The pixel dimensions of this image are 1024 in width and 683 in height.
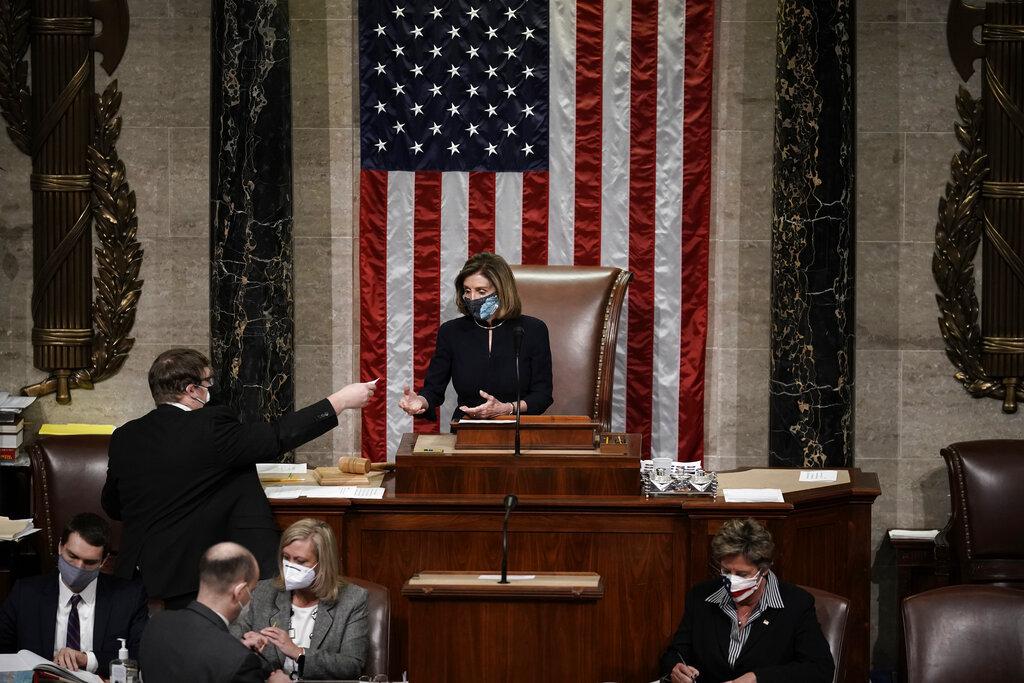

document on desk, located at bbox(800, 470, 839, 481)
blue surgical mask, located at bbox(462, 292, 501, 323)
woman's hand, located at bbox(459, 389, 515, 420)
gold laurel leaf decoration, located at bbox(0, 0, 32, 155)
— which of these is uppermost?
gold laurel leaf decoration, located at bbox(0, 0, 32, 155)

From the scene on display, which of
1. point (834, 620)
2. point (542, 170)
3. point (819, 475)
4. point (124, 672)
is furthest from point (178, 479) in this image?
point (542, 170)

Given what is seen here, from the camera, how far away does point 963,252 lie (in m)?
7.96

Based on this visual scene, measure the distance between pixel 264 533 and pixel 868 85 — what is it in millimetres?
4570

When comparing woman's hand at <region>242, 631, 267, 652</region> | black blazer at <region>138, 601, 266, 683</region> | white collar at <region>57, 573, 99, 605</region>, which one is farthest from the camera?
white collar at <region>57, 573, 99, 605</region>

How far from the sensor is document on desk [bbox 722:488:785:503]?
5.62m

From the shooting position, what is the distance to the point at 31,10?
25.9 feet

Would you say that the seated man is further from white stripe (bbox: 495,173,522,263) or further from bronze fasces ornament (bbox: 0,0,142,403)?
white stripe (bbox: 495,173,522,263)

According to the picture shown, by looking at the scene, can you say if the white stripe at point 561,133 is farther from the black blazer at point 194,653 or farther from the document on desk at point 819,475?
the black blazer at point 194,653

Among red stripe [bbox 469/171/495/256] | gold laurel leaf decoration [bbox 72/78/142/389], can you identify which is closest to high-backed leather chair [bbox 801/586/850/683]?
red stripe [bbox 469/171/495/256]

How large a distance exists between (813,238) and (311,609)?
4091 mm

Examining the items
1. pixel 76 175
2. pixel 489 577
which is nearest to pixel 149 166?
pixel 76 175

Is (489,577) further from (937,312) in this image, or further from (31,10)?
(31,10)

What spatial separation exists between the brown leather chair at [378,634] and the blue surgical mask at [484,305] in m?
2.29

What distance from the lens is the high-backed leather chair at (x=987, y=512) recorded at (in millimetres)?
6816
